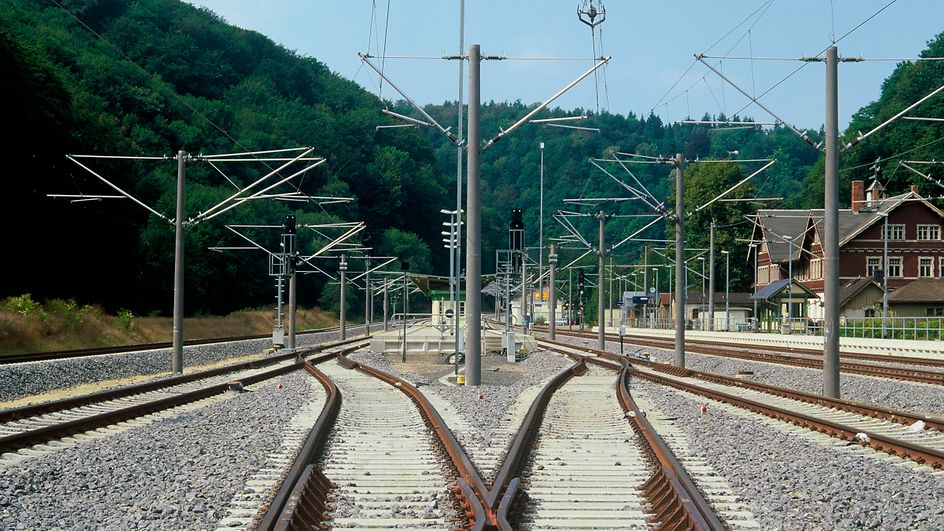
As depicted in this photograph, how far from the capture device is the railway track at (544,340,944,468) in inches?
514

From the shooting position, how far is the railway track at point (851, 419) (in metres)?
13.1

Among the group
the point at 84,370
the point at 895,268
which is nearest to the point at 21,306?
the point at 84,370

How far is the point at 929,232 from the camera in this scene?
8288 cm

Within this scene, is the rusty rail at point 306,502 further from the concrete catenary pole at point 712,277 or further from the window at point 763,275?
the window at point 763,275

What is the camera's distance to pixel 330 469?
11.9 meters

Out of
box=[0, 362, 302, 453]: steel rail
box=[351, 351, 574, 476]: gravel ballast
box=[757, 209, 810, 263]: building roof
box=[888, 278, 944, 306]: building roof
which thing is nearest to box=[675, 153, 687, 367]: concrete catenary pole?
box=[351, 351, 574, 476]: gravel ballast

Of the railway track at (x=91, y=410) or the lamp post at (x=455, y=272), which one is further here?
the lamp post at (x=455, y=272)

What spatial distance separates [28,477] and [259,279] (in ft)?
286

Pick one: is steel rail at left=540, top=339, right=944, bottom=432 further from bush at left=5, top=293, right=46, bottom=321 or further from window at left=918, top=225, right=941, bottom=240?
window at left=918, top=225, right=941, bottom=240

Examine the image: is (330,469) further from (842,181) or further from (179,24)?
(179,24)

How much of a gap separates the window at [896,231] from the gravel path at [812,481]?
232 ft

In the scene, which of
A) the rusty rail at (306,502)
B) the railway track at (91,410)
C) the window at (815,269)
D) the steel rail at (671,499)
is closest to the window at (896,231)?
the window at (815,269)

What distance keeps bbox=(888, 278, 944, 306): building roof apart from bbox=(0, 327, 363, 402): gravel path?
41769mm

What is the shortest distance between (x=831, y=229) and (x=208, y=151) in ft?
298
